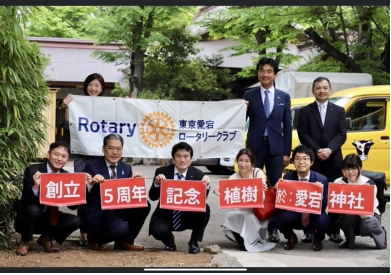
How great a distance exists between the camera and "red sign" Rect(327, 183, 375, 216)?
19.2ft

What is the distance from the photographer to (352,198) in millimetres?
5848

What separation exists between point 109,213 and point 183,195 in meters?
0.74

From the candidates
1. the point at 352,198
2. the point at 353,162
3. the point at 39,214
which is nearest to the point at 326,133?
the point at 353,162

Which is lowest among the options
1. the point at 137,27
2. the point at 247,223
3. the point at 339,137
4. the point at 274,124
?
the point at 247,223

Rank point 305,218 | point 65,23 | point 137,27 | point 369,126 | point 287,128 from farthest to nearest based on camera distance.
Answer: point 65,23
point 137,27
point 369,126
point 287,128
point 305,218

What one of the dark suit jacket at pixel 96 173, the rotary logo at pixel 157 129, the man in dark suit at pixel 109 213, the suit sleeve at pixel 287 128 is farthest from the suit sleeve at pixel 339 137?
the dark suit jacket at pixel 96 173

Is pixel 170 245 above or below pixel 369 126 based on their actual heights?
below

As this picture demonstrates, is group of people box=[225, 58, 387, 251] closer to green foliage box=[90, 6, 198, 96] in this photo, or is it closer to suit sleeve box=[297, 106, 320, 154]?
suit sleeve box=[297, 106, 320, 154]

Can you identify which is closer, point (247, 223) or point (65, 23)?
point (247, 223)

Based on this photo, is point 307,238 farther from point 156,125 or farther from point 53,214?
point 53,214

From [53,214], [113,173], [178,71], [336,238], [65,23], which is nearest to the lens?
[53,214]

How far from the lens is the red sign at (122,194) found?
558cm

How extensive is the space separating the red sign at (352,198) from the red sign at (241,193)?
72 cm

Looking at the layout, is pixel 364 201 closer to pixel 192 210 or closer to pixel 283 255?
pixel 283 255
